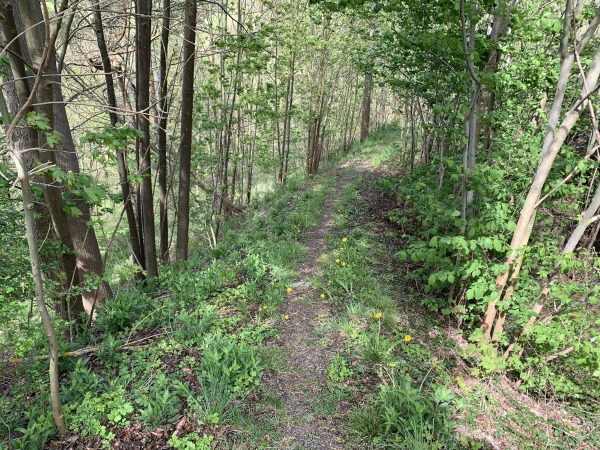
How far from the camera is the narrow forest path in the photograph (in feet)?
9.25

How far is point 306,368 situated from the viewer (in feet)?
11.6

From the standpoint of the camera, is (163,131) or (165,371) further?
(163,131)

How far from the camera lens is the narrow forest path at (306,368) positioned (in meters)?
2.82

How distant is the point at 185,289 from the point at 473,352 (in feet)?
11.7

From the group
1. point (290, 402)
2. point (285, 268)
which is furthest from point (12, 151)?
point (285, 268)

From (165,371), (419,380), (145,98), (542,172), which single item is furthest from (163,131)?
(542,172)

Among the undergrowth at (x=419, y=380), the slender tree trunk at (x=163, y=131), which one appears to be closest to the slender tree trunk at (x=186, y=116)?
the slender tree trunk at (x=163, y=131)

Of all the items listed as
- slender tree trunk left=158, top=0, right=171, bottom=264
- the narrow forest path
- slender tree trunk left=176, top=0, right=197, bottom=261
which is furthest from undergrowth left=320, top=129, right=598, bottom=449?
slender tree trunk left=158, top=0, right=171, bottom=264

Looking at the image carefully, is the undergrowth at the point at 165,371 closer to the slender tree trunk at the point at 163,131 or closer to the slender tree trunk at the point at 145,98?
the slender tree trunk at the point at 145,98

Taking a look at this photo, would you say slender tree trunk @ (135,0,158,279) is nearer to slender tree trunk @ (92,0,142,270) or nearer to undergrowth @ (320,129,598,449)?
slender tree trunk @ (92,0,142,270)

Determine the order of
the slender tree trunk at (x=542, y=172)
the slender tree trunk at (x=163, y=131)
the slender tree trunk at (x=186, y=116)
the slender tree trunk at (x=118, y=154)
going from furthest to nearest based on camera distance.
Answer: the slender tree trunk at (x=163, y=131) → the slender tree trunk at (x=186, y=116) → the slender tree trunk at (x=118, y=154) → the slender tree trunk at (x=542, y=172)

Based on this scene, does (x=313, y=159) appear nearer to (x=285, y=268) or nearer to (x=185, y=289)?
(x=285, y=268)

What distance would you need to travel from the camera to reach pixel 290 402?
3127mm

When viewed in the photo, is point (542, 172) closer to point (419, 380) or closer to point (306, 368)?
point (419, 380)
